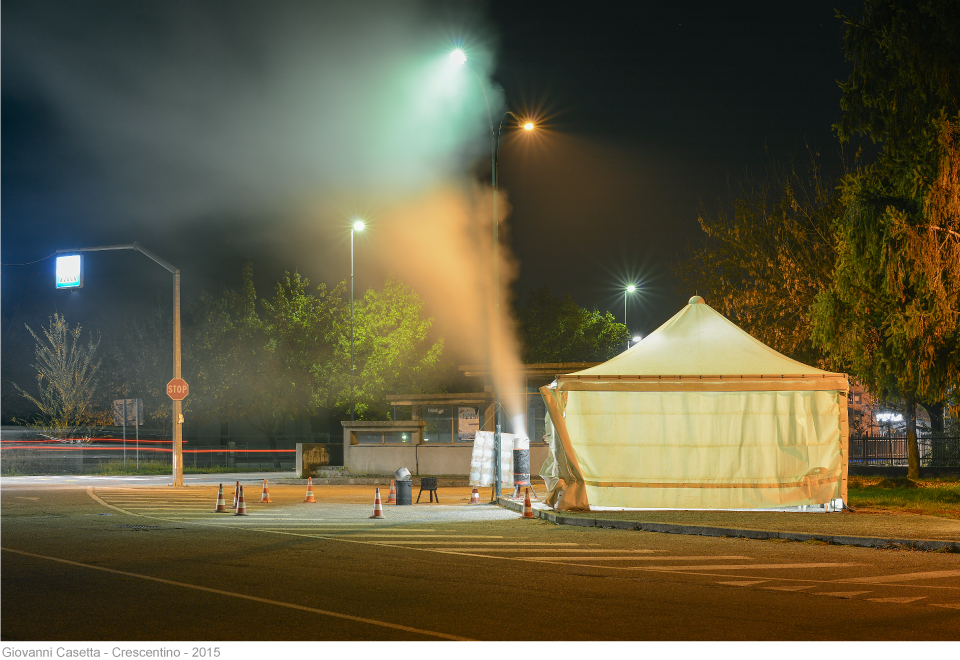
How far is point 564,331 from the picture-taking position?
77000 millimetres

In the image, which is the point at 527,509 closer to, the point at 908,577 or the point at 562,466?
the point at 562,466

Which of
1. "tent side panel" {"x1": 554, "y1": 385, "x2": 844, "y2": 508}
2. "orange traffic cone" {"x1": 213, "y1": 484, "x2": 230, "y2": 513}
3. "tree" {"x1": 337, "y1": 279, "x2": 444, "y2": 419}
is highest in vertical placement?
"tree" {"x1": 337, "y1": 279, "x2": 444, "y2": 419}

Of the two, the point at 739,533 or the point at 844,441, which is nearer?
the point at 739,533

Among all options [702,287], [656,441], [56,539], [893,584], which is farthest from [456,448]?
[893,584]

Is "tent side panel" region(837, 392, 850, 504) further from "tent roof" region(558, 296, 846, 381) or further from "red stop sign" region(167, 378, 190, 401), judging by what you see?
"red stop sign" region(167, 378, 190, 401)

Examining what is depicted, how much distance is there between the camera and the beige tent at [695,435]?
58.5 ft

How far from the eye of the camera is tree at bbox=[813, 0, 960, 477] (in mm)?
19125

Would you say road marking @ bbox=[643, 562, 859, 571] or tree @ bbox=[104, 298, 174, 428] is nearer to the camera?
road marking @ bbox=[643, 562, 859, 571]

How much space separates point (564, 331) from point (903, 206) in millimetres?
56803

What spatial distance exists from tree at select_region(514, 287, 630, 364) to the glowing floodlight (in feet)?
167

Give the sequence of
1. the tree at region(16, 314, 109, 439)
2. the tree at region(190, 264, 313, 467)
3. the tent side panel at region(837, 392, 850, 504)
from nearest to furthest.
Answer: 1. the tent side panel at region(837, 392, 850, 504)
2. the tree at region(16, 314, 109, 439)
3. the tree at region(190, 264, 313, 467)

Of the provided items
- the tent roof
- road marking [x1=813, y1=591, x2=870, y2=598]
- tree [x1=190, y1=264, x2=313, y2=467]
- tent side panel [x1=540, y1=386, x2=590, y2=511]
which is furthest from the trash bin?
tree [x1=190, y1=264, x2=313, y2=467]

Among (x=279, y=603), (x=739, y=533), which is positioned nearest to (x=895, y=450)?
(x=739, y=533)
